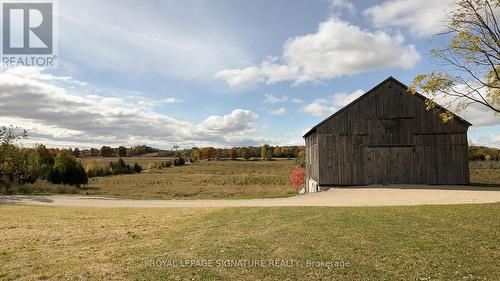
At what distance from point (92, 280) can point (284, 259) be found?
4218 millimetres

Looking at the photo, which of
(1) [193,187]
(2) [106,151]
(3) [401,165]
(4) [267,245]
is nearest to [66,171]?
(1) [193,187]

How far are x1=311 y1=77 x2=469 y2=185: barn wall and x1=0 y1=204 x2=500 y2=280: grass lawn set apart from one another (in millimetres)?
12671

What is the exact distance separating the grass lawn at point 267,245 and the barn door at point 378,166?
12.6 metres

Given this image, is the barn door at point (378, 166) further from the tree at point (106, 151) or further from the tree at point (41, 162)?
the tree at point (106, 151)

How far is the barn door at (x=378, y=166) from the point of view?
28219 mm

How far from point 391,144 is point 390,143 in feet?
0.35

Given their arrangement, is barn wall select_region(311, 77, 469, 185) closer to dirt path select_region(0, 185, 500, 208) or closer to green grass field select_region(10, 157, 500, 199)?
dirt path select_region(0, 185, 500, 208)

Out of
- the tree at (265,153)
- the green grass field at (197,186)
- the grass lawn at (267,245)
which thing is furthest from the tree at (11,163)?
the tree at (265,153)

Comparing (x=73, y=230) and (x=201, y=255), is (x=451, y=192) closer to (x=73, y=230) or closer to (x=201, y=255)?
(x=201, y=255)

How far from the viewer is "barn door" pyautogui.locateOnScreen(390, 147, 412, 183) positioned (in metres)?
28.2

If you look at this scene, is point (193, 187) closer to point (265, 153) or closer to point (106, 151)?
point (265, 153)

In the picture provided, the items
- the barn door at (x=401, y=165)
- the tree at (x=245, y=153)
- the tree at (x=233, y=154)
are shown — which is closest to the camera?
the barn door at (x=401, y=165)

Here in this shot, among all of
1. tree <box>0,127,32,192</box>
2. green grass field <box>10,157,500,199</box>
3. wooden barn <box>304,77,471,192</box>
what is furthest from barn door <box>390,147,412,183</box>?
tree <box>0,127,32,192</box>

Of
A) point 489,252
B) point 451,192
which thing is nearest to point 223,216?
point 489,252
